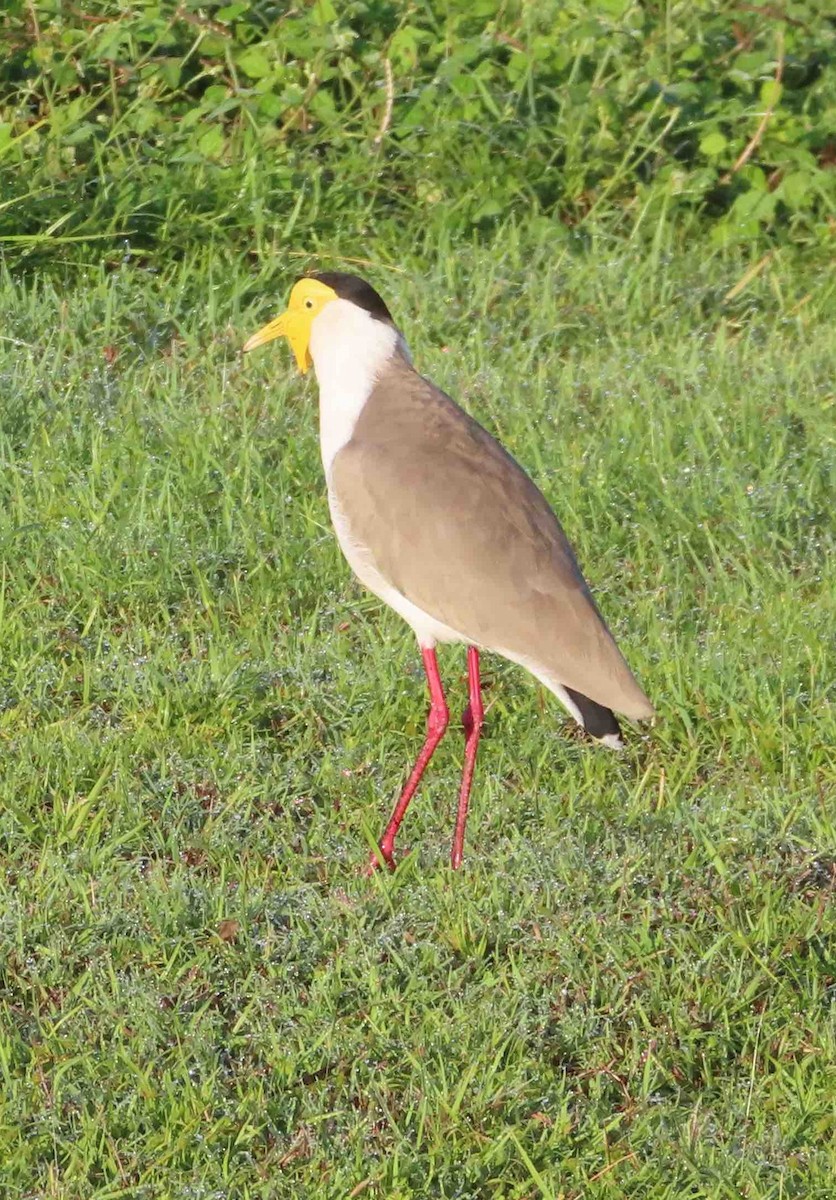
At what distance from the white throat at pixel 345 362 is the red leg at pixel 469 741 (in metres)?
0.59

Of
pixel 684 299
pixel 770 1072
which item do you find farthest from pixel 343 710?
pixel 684 299

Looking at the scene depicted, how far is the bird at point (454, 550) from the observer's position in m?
4.10

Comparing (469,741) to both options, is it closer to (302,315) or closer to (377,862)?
(377,862)

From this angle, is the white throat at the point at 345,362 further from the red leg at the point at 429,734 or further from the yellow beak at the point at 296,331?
the red leg at the point at 429,734

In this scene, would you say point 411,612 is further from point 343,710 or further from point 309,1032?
point 309,1032

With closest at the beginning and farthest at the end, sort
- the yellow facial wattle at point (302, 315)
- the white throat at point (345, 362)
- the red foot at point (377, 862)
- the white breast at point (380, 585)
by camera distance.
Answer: the red foot at point (377, 862) → the white breast at point (380, 585) → the white throat at point (345, 362) → the yellow facial wattle at point (302, 315)

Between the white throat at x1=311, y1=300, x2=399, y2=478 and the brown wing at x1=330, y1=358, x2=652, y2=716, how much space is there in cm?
8

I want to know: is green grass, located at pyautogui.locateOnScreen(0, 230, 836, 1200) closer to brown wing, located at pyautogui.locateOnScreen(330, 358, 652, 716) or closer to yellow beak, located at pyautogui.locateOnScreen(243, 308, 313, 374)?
brown wing, located at pyautogui.locateOnScreen(330, 358, 652, 716)

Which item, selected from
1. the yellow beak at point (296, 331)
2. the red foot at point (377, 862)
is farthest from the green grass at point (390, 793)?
the yellow beak at point (296, 331)

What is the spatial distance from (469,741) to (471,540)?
1.57 ft

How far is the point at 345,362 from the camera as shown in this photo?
15.1ft

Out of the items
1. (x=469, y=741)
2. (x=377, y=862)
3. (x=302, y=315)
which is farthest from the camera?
(x=302, y=315)

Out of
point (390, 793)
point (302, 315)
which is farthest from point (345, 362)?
point (390, 793)

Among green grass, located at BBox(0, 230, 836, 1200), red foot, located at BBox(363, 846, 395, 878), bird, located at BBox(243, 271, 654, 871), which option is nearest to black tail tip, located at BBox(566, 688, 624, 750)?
bird, located at BBox(243, 271, 654, 871)
